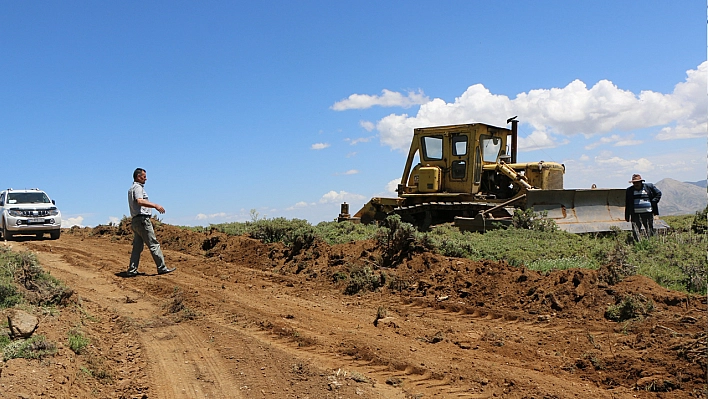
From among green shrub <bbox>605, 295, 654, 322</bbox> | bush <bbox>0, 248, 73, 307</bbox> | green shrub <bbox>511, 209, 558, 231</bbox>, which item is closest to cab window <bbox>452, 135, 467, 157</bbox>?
green shrub <bbox>511, 209, 558, 231</bbox>

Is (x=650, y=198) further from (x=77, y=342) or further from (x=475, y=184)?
(x=77, y=342)

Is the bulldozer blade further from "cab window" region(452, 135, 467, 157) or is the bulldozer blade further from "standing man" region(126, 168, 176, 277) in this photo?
"standing man" region(126, 168, 176, 277)

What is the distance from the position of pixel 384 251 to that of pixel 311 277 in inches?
55.9

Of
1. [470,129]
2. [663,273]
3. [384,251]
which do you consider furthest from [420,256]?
[470,129]

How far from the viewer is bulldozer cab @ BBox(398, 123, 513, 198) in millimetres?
16094

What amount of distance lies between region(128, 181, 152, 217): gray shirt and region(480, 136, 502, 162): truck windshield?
9661 mm

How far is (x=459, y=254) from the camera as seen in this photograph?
A: 1006 cm

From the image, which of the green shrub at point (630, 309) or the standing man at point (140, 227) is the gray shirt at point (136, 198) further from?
the green shrub at point (630, 309)

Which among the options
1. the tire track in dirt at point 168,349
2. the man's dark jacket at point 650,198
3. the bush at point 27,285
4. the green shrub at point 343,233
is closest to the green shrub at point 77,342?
the tire track in dirt at point 168,349

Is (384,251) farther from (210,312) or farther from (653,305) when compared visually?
(653,305)

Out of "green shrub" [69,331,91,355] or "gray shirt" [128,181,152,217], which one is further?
"gray shirt" [128,181,152,217]

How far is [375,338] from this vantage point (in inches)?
249

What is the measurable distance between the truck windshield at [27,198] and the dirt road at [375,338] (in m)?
10.2

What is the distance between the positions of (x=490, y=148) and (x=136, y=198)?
10274 mm
